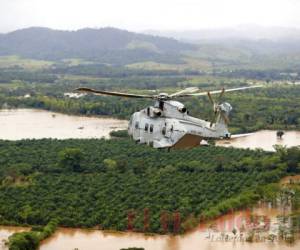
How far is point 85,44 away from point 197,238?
14984cm

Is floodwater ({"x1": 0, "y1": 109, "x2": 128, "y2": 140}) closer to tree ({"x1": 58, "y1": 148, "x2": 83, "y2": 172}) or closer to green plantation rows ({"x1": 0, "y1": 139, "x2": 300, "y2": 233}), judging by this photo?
green plantation rows ({"x1": 0, "y1": 139, "x2": 300, "y2": 233})

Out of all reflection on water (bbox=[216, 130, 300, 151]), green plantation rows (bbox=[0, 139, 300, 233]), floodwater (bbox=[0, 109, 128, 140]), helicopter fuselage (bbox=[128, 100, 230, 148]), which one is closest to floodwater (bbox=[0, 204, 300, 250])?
green plantation rows (bbox=[0, 139, 300, 233])

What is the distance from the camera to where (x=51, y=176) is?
28.8m

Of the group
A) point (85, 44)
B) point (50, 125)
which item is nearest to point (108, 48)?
point (85, 44)

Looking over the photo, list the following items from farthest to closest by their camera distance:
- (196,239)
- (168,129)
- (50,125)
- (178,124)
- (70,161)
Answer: (50,125), (70,161), (196,239), (168,129), (178,124)

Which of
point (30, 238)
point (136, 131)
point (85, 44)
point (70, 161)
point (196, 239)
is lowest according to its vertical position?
point (196, 239)

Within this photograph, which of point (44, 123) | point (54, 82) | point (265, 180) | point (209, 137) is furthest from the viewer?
point (54, 82)

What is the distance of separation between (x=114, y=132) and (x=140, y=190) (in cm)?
1394

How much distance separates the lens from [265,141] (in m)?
38.6

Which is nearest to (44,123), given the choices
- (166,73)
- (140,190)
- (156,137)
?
(140,190)

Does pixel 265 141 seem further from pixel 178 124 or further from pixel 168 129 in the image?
pixel 178 124

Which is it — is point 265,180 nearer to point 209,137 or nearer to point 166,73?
point 209,137

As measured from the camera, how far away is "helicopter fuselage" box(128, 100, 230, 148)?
45.5 feet

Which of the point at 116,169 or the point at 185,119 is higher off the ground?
the point at 185,119
